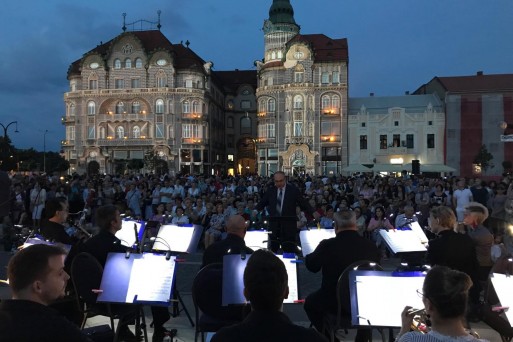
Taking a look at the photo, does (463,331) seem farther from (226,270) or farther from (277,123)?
(277,123)

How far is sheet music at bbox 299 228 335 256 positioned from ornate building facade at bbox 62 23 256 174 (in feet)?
172

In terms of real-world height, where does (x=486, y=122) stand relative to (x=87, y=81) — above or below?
below

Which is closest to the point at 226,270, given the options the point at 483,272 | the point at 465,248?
the point at 465,248

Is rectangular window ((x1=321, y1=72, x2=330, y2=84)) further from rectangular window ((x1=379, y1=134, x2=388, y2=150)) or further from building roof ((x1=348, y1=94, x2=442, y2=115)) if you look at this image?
rectangular window ((x1=379, y1=134, x2=388, y2=150))

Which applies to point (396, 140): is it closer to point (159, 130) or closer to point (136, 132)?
point (159, 130)

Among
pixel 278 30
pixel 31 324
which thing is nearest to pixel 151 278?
pixel 31 324

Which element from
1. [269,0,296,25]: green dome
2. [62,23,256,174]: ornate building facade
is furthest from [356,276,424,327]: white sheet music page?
[269,0,296,25]: green dome

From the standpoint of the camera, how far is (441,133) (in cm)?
5188

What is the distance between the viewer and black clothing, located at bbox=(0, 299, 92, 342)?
2619 millimetres

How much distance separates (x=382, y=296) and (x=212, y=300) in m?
1.64

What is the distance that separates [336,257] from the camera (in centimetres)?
524

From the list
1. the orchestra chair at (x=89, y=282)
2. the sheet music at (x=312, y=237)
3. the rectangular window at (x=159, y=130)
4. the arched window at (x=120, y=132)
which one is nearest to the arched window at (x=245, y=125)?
the rectangular window at (x=159, y=130)

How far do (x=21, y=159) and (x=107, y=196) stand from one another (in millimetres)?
71160

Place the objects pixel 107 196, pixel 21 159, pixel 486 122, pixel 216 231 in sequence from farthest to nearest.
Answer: pixel 21 159
pixel 486 122
pixel 107 196
pixel 216 231
